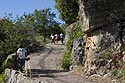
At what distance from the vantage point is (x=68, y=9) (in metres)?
39.1

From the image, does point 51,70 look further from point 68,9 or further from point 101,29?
point 68,9

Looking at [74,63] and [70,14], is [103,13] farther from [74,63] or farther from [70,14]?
[70,14]

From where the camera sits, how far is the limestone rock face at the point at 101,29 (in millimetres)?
19109

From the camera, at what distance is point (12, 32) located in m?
36.0

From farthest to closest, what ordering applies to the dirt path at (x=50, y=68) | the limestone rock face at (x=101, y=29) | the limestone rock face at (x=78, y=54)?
the limestone rock face at (x=78, y=54) → the limestone rock face at (x=101, y=29) → the dirt path at (x=50, y=68)

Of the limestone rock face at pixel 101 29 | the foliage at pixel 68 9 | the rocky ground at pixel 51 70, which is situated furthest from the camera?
the foliage at pixel 68 9

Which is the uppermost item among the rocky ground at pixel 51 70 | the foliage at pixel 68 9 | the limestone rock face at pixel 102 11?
the foliage at pixel 68 9

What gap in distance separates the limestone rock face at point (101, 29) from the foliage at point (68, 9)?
17641 millimetres

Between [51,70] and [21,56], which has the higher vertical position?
[21,56]

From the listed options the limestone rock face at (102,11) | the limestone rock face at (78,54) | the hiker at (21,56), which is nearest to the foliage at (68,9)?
the limestone rock face at (78,54)

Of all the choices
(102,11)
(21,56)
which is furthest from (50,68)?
(102,11)

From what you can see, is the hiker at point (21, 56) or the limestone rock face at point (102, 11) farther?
the hiker at point (21, 56)

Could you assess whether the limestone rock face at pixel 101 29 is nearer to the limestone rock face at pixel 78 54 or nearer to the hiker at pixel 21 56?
the limestone rock face at pixel 78 54

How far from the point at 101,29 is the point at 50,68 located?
21.2ft
